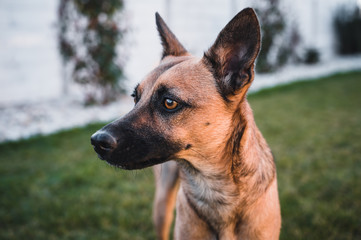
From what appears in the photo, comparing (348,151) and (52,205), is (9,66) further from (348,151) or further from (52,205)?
(348,151)

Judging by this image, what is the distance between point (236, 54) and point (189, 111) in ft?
1.68

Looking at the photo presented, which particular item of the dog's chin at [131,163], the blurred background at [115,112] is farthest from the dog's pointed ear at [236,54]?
the blurred background at [115,112]

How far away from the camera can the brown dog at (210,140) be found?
5.61 ft

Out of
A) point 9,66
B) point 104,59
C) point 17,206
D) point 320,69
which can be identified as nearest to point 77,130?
point 104,59

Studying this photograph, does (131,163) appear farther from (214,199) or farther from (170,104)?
(214,199)

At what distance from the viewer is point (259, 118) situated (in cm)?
659

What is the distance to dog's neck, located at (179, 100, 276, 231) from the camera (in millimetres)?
1836

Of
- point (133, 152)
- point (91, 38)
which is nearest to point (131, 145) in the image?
point (133, 152)

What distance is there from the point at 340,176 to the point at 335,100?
15.4 feet

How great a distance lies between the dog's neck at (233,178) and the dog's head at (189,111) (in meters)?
0.08

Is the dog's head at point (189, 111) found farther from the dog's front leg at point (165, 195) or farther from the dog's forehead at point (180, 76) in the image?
A: the dog's front leg at point (165, 195)

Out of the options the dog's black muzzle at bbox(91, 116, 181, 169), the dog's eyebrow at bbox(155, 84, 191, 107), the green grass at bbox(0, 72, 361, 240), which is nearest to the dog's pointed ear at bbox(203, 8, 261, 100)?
the dog's eyebrow at bbox(155, 84, 191, 107)

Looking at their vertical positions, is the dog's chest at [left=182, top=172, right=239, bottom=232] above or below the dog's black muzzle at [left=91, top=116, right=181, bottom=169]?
below

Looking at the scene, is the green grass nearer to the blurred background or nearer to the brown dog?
the blurred background
